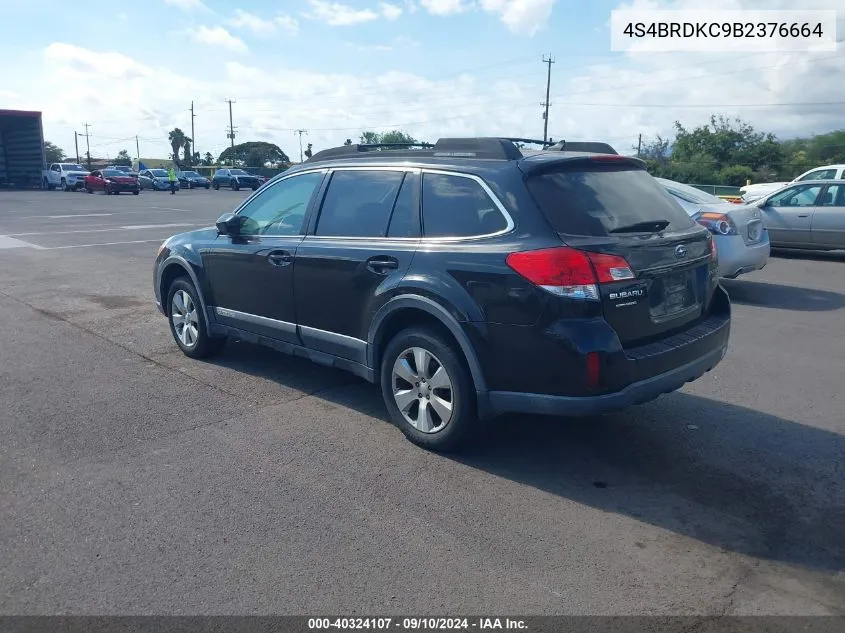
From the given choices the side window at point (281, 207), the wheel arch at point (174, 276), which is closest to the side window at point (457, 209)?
the side window at point (281, 207)

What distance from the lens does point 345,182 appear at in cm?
543

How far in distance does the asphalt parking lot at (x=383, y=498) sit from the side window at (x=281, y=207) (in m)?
1.25

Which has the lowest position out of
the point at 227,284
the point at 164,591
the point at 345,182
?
the point at 164,591

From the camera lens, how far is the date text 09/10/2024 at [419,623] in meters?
3.06

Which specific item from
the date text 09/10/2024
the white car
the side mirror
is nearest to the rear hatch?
the date text 09/10/2024

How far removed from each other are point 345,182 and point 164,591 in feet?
10.1

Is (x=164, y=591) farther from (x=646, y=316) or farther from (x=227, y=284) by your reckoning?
(x=227, y=284)

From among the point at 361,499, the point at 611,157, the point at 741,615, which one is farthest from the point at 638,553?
the point at 611,157

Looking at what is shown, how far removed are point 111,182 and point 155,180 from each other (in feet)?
34.1

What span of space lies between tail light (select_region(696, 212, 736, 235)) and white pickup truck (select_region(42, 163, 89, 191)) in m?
46.3

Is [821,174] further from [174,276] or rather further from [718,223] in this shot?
[174,276]

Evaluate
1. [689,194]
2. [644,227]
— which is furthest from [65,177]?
[644,227]

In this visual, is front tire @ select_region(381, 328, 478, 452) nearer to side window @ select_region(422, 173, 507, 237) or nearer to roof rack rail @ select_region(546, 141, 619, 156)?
side window @ select_region(422, 173, 507, 237)

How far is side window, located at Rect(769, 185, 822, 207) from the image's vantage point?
1352 cm
